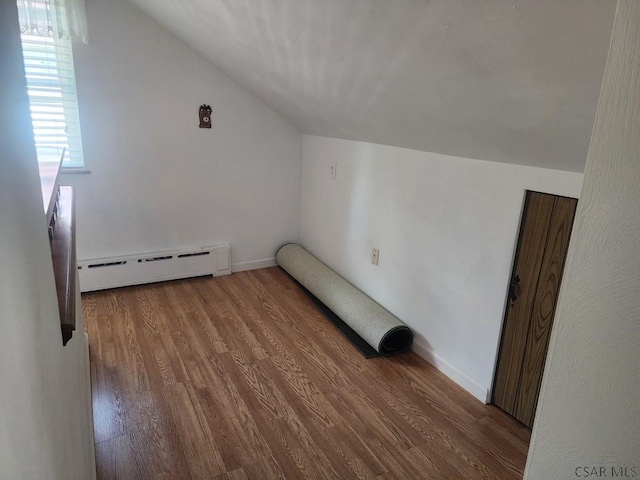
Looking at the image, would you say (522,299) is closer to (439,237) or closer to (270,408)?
(439,237)

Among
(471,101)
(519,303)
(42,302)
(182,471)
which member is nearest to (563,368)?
(42,302)

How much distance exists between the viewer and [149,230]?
3.34 m

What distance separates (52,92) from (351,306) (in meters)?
2.50

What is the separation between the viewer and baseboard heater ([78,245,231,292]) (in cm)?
317

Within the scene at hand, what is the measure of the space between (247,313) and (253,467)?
1.38m

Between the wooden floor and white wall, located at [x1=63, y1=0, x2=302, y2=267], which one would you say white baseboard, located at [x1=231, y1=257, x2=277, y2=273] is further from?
the wooden floor

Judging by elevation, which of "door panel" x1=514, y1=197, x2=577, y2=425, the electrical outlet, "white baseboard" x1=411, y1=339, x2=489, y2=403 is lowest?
"white baseboard" x1=411, y1=339, x2=489, y2=403

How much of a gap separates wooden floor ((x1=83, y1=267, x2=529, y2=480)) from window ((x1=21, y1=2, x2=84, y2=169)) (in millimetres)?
1216

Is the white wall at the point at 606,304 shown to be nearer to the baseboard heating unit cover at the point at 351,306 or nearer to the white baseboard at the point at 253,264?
the baseboard heating unit cover at the point at 351,306

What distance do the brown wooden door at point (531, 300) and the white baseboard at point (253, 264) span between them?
2309mm

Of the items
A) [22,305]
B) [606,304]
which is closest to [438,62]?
[606,304]

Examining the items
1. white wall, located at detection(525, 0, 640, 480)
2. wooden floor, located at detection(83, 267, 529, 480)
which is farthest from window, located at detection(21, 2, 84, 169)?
white wall, located at detection(525, 0, 640, 480)

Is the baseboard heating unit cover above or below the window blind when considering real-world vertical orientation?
below

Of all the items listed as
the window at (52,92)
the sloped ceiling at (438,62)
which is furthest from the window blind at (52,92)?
the sloped ceiling at (438,62)
